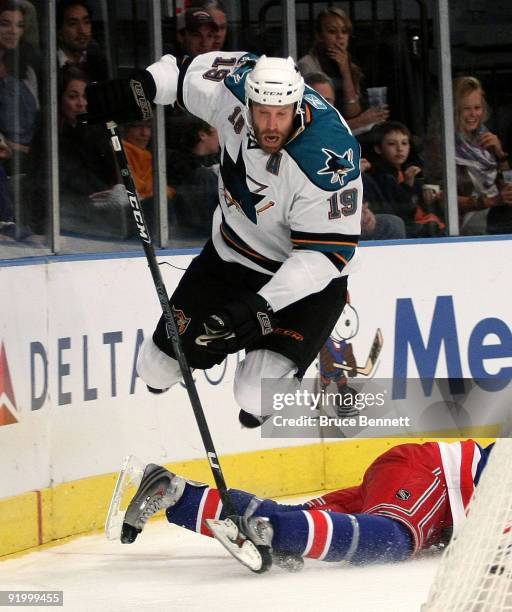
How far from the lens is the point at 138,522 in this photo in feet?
12.8

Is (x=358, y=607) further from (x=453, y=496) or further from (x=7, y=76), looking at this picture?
(x=7, y=76)

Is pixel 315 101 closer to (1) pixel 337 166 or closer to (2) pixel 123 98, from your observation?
(1) pixel 337 166

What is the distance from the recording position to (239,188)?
3949mm

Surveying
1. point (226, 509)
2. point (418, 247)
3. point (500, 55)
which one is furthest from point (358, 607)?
point (500, 55)

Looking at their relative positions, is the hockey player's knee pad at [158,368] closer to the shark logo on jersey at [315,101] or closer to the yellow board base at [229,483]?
the yellow board base at [229,483]

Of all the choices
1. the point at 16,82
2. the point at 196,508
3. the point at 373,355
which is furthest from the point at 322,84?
the point at 196,508

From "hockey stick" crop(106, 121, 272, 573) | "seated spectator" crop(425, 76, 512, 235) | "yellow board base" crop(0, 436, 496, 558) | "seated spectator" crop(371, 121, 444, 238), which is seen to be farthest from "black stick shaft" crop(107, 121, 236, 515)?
"seated spectator" crop(425, 76, 512, 235)

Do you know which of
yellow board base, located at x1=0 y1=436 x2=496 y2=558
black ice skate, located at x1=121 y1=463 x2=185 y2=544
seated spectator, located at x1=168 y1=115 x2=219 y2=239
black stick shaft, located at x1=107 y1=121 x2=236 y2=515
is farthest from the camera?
seated spectator, located at x1=168 y1=115 x2=219 y2=239

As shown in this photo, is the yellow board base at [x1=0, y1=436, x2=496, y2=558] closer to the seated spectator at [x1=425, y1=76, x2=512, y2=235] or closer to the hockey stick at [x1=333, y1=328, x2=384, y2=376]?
the hockey stick at [x1=333, y1=328, x2=384, y2=376]

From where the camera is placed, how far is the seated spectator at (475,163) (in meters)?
5.75

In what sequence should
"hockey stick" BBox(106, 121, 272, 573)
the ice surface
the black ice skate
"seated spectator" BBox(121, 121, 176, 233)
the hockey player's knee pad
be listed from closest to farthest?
the ice surface < "hockey stick" BBox(106, 121, 272, 573) < the black ice skate < the hockey player's knee pad < "seated spectator" BBox(121, 121, 176, 233)

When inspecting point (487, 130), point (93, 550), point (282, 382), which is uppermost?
point (487, 130)

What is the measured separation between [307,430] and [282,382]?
1230 mm

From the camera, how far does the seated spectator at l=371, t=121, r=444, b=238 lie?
18.6 feet
